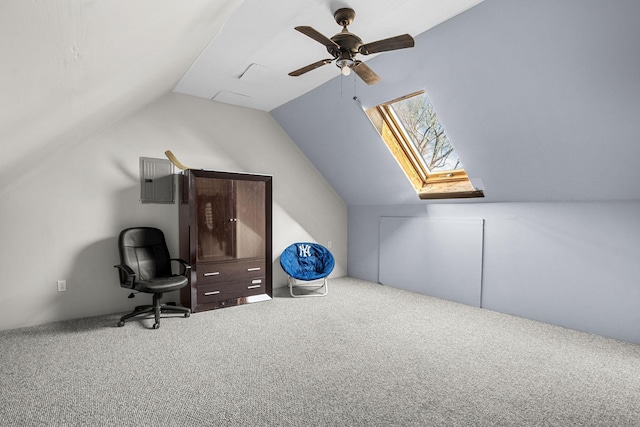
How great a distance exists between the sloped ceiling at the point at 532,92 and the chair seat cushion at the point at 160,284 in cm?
A: 270

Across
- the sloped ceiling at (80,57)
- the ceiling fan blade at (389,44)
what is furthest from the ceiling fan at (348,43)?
the sloped ceiling at (80,57)

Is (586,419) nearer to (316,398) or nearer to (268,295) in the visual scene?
(316,398)

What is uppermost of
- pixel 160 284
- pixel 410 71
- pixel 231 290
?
pixel 410 71

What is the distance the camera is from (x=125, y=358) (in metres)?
2.65

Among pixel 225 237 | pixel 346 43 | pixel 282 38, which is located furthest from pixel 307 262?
pixel 346 43

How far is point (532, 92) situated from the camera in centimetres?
274

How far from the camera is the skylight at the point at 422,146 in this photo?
3998 millimetres

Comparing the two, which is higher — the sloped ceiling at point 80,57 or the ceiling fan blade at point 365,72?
the ceiling fan blade at point 365,72

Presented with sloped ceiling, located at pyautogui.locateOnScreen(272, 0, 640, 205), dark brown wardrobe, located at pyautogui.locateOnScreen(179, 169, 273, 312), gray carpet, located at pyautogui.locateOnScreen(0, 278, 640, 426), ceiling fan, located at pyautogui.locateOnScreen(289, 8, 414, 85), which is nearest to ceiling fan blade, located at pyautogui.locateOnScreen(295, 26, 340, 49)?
ceiling fan, located at pyautogui.locateOnScreen(289, 8, 414, 85)

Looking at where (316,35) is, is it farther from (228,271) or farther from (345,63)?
(228,271)

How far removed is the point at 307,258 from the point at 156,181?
7.71 ft

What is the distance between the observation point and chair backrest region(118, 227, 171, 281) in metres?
3.63

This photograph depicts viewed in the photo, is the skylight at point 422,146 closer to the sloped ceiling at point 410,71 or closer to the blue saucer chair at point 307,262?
the sloped ceiling at point 410,71

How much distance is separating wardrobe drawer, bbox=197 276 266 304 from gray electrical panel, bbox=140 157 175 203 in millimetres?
1207
